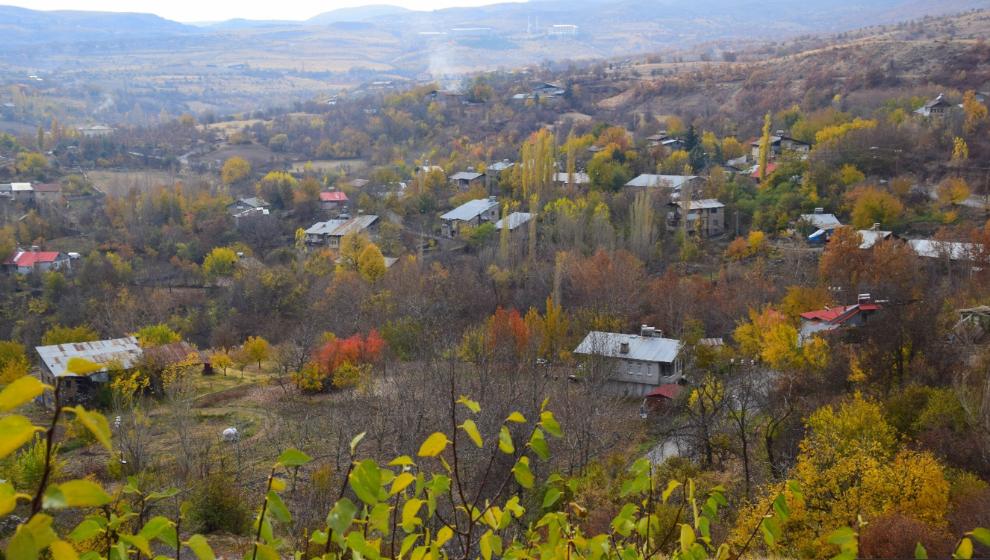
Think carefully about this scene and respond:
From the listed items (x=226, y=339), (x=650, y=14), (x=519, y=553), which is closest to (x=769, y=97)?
(x=226, y=339)

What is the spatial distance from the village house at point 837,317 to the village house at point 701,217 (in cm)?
755

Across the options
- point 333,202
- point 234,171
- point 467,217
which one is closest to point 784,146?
point 467,217

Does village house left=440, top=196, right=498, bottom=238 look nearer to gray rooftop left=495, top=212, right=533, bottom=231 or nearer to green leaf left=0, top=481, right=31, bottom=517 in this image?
gray rooftop left=495, top=212, right=533, bottom=231

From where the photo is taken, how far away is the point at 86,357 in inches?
584

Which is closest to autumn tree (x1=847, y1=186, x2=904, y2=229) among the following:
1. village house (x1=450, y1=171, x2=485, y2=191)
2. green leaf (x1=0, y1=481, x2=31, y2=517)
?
village house (x1=450, y1=171, x2=485, y2=191)

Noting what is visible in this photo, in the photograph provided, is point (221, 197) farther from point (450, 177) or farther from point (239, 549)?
point (239, 549)

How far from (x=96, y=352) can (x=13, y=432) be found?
16056 mm

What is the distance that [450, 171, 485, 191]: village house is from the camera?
2914 cm

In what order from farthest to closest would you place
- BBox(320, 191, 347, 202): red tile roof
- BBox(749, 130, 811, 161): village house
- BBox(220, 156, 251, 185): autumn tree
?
BBox(220, 156, 251, 185): autumn tree < BBox(320, 191, 347, 202): red tile roof < BBox(749, 130, 811, 161): village house

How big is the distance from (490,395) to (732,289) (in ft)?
25.6

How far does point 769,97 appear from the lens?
3525cm

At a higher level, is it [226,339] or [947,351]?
[947,351]

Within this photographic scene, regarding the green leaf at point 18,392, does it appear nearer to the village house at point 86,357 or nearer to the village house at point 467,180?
the village house at point 86,357

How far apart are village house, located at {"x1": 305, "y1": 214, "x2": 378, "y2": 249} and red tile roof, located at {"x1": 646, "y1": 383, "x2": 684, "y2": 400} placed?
13472 mm
